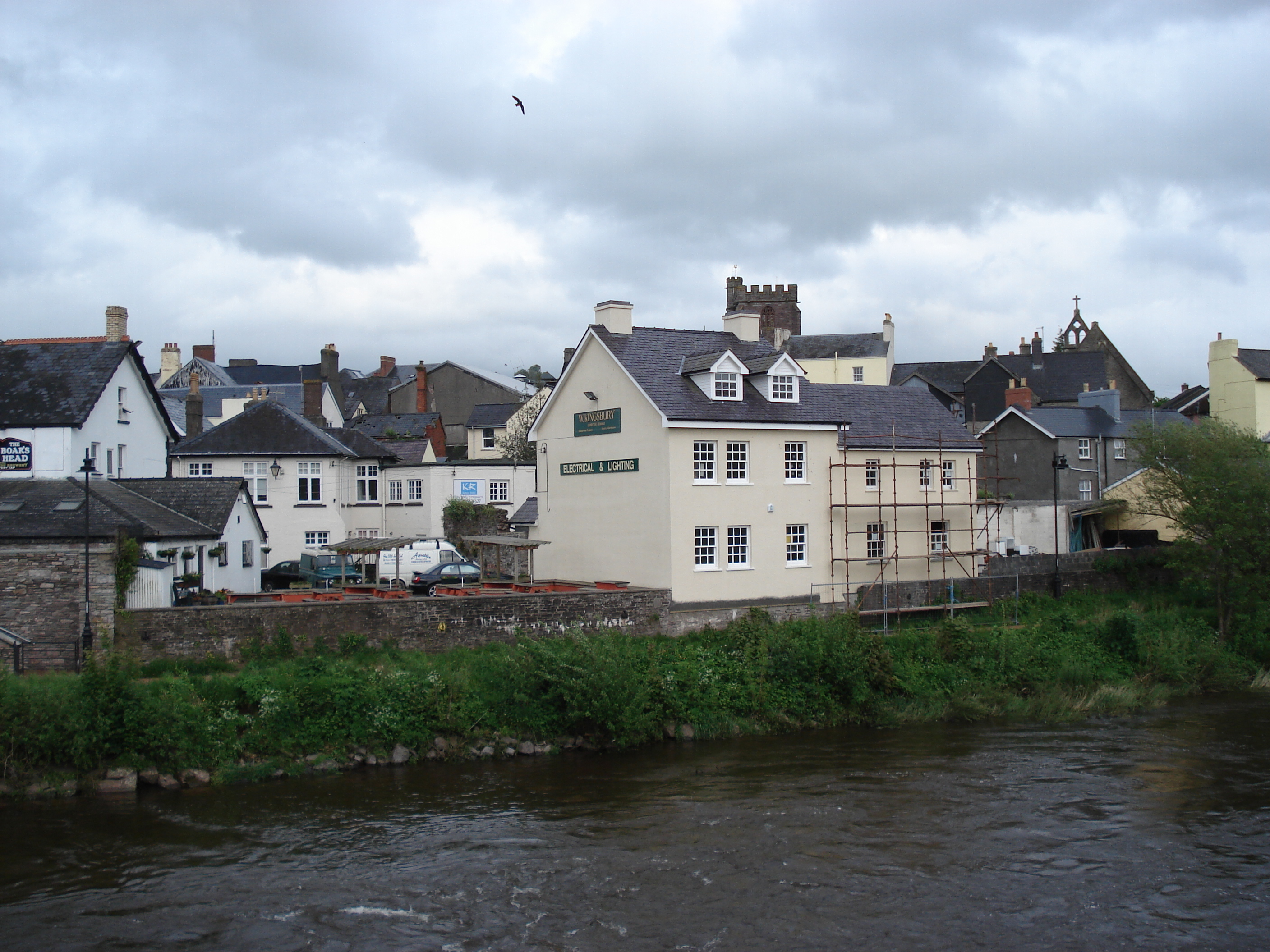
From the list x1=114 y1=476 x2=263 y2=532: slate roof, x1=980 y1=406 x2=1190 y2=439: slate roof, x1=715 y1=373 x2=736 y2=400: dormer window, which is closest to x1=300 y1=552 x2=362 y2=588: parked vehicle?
x1=114 y1=476 x2=263 y2=532: slate roof

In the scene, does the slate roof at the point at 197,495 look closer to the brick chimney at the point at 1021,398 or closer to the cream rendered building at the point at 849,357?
the brick chimney at the point at 1021,398

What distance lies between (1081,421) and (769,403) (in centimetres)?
2286

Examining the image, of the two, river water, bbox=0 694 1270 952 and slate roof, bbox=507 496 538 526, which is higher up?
slate roof, bbox=507 496 538 526

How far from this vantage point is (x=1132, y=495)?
139 ft

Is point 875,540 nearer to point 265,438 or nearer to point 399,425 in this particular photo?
point 265,438

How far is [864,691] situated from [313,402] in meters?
34.9

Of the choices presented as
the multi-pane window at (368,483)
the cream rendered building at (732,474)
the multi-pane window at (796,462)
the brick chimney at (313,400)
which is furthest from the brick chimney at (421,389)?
the multi-pane window at (796,462)

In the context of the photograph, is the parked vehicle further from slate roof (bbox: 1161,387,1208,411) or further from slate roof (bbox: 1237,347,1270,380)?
slate roof (bbox: 1161,387,1208,411)

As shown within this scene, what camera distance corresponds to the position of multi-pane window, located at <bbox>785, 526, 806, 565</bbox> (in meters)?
31.2

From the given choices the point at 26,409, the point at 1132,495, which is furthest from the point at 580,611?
the point at 1132,495

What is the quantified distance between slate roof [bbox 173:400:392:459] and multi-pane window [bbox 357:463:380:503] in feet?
5.67

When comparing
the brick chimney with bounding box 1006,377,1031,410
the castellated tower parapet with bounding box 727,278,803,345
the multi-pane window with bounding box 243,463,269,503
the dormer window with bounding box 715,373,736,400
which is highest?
the castellated tower parapet with bounding box 727,278,803,345

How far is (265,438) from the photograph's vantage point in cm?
4316

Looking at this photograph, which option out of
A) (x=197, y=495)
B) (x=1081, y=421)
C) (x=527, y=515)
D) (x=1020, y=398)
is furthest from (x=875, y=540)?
(x=197, y=495)
